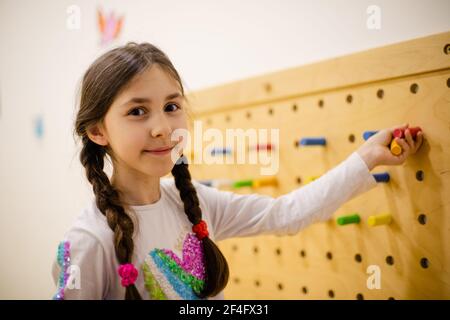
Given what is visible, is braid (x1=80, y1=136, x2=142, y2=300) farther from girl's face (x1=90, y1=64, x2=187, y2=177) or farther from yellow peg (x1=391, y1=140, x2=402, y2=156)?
yellow peg (x1=391, y1=140, x2=402, y2=156)

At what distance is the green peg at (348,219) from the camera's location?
652 millimetres

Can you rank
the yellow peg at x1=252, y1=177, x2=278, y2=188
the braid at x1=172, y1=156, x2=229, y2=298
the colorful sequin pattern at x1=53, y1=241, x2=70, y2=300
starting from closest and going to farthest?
the colorful sequin pattern at x1=53, y1=241, x2=70, y2=300 → the braid at x1=172, y1=156, x2=229, y2=298 → the yellow peg at x1=252, y1=177, x2=278, y2=188

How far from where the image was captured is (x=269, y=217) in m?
0.69

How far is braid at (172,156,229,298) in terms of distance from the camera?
2.07 ft

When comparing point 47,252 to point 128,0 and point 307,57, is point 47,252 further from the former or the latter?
point 307,57

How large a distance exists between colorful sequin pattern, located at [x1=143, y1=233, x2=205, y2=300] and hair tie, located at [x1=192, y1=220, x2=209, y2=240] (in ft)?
0.04

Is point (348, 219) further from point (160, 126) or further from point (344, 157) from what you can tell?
point (160, 126)

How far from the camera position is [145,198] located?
0.64 m

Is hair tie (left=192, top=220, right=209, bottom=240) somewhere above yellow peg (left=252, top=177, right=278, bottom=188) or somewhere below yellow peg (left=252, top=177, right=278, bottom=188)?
below

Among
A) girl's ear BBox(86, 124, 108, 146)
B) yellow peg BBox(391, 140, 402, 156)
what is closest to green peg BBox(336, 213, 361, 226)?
yellow peg BBox(391, 140, 402, 156)

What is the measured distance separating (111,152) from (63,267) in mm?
192

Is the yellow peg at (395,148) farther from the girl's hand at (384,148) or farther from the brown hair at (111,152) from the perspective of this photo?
the brown hair at (111,152)
